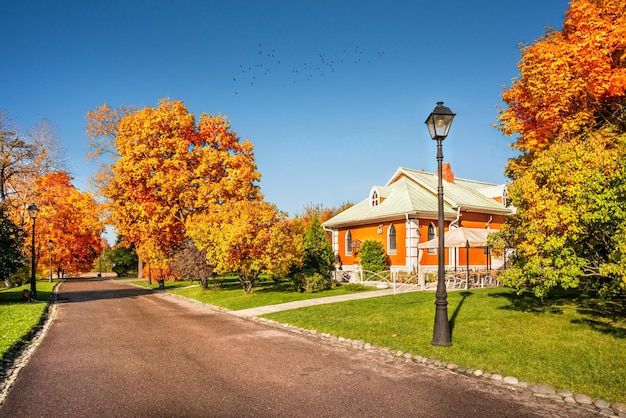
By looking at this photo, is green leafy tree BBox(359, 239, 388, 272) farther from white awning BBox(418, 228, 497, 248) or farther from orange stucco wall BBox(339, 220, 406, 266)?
white awning BBox(418, 228, 497, 248)

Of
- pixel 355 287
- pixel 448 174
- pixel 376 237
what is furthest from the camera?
pixel 448 174

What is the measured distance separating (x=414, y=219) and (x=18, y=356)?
2141 centimetres

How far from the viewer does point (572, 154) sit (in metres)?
9.58

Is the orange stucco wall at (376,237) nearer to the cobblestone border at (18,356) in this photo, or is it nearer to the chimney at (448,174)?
the chimney at (448,174)

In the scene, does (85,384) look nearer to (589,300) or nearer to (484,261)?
(589,300)

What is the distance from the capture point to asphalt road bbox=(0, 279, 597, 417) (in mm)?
5816

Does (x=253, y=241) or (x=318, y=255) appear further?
(x=318, y=255)

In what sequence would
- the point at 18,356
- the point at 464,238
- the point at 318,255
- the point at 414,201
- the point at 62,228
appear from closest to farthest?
the point at 18,356, the point at 464,238, the point at 318,255, the point at 414,201, the point at 62,228

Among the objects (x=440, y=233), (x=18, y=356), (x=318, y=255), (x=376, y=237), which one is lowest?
(x=18, y=356)

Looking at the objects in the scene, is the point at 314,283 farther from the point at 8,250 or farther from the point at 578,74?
the point at 8,250

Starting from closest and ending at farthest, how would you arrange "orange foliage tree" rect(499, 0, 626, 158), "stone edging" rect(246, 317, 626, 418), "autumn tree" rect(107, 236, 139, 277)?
"stone edging" rect(246, 317, 626, 418)
"orange foliage tree" rect(499, 0, 626, 158)
"autumn tree" rect(107, 236, 139, 277)

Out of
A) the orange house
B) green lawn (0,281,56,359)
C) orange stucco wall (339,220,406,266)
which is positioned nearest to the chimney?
the orange house

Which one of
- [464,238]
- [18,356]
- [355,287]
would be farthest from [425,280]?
[18,356]

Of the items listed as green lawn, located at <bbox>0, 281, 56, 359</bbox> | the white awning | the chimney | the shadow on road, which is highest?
the chimney
